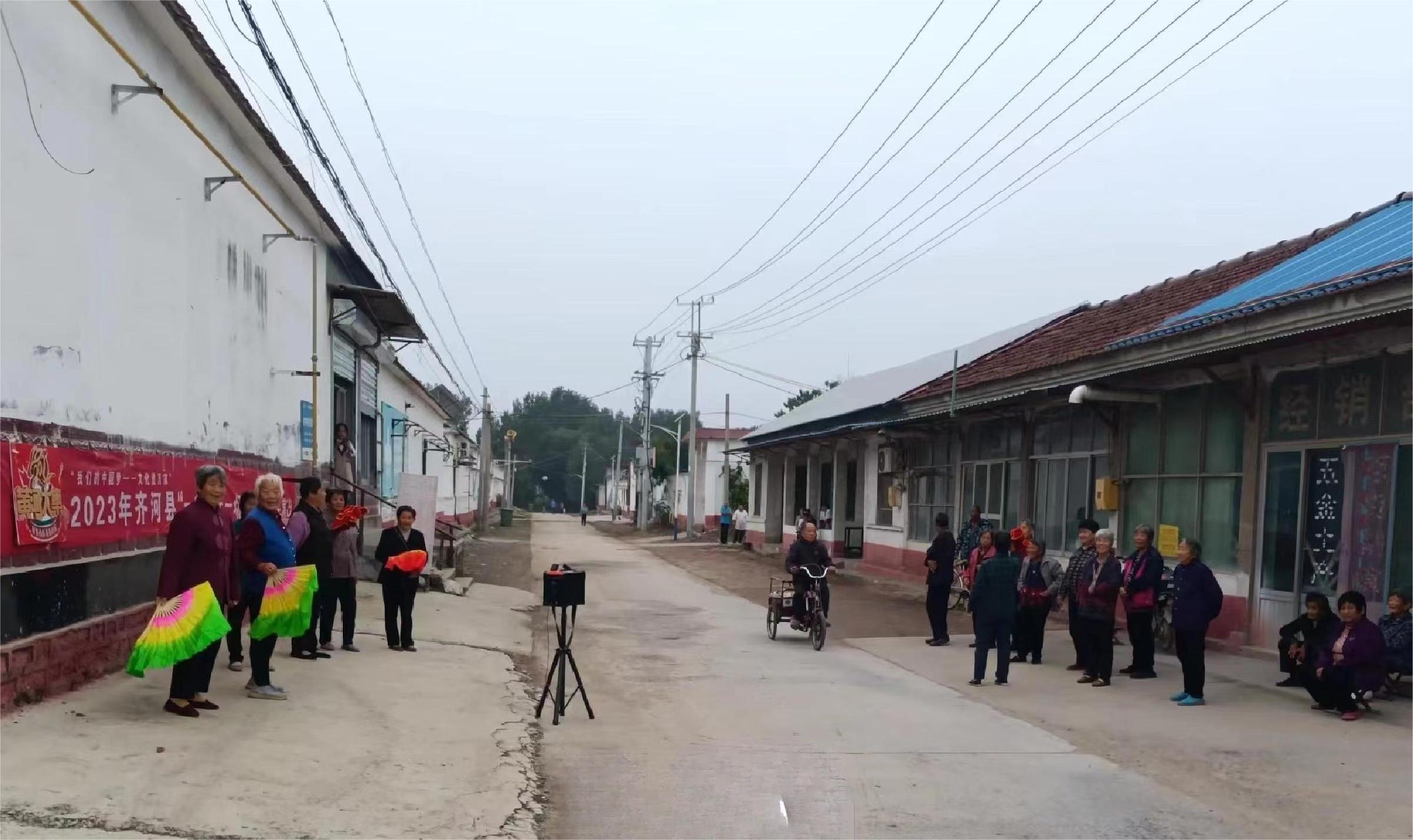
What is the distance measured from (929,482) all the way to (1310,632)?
13706mm

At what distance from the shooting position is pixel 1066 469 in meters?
17.2

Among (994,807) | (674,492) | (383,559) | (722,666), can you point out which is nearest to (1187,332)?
(722,666)

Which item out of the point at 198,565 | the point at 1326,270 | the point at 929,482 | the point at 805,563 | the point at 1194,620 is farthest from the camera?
the point at 929,482

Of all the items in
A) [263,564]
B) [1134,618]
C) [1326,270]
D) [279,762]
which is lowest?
[279,762]

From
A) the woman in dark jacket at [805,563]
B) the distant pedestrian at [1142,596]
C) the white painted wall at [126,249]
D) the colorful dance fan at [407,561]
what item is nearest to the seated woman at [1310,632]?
the distant pedestrian at [1142,596]

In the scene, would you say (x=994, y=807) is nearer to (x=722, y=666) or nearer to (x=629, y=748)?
(x=629, y=748)

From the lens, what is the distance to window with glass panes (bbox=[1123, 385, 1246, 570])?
12953 millimetres

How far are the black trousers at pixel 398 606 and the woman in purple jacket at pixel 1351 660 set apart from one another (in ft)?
28.3

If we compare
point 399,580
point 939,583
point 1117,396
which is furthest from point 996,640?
point 399,580

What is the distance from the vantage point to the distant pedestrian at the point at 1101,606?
1098 cm

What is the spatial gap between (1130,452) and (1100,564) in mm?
4566

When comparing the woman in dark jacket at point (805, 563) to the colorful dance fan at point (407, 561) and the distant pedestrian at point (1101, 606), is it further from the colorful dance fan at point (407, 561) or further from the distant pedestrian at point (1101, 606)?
the colorful dance fan at point (407, 561)

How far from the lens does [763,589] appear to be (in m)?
23.2

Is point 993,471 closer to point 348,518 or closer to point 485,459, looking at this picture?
point 348,518
